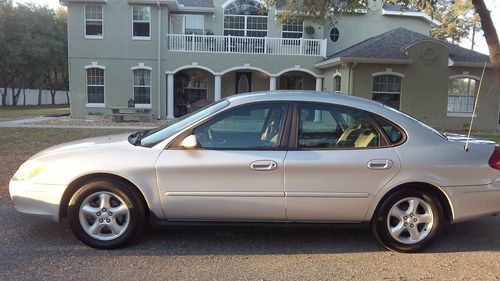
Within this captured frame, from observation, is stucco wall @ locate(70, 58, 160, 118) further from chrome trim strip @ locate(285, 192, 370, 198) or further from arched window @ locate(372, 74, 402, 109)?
chrome trim strip @ locate(285, 192, 370, 198)

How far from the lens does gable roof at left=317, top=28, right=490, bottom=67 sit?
19.8 meters

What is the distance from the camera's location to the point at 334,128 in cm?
495

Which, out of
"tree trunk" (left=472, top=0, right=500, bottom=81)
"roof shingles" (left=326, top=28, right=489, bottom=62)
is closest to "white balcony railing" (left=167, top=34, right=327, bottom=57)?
"roof shingles" (left=326, top=28, right=489, bottom=62)

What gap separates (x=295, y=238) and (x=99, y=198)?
214 centimetres

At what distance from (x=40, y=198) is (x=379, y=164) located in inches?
133

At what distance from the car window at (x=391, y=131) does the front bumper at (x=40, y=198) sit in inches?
129

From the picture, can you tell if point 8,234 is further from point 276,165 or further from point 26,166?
point 276,165

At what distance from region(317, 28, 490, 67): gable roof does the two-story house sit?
5 cm

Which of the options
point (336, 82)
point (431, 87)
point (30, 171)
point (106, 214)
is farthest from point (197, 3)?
point (106, 214)

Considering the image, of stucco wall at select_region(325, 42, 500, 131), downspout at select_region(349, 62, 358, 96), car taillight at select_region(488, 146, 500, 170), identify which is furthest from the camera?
stucco wall at select_region(325, 42, 500, 131)

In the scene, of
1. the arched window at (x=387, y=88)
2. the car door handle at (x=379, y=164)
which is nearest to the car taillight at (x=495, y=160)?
the car door handle at (x=379, y=164)

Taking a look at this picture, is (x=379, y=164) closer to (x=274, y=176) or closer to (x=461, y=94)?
(x=274, y=176)

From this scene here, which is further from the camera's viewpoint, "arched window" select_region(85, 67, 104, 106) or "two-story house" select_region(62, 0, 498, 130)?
"arched window" select_region(85, 67, 104, 106)

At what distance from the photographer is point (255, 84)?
25.6 m
